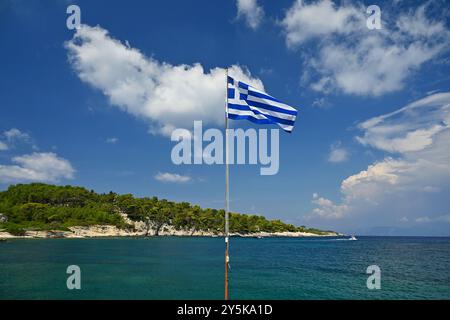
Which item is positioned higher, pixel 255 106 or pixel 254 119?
pixel 255 106

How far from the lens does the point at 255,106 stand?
17.2 m

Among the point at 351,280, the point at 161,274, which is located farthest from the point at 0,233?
the point at 351,280

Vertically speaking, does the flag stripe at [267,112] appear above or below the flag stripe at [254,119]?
above

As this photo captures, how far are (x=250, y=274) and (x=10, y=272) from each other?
34304 millimetres

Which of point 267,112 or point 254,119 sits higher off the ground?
point 267,112

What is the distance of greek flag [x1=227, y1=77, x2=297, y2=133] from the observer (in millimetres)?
17078

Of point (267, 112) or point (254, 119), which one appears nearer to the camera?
point (267, 112)

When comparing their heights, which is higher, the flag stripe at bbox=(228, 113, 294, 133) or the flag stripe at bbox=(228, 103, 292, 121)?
the flag stripe at bbox=(228, 103, 292, 121)

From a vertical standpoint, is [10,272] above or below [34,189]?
below

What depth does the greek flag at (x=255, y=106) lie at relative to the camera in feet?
56.0
